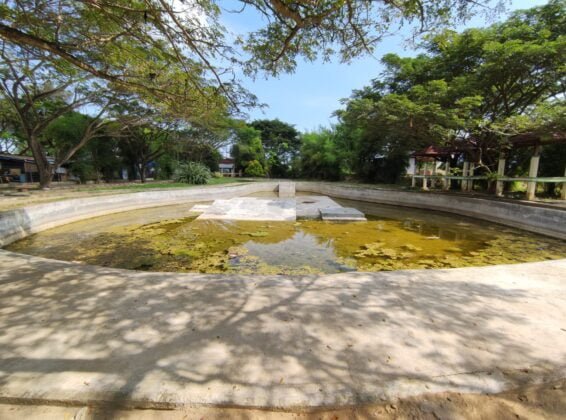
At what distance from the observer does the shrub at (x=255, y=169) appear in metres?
31.7

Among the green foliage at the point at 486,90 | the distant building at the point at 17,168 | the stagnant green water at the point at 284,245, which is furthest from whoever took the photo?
the distant building at the point at 17,168

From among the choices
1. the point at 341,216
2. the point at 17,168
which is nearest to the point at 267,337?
the point at 341,216

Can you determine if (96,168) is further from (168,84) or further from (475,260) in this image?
(475,260)

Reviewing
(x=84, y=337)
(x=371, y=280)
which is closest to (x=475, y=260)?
(x=371, y=280)

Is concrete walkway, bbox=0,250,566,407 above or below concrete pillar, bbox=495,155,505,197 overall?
below

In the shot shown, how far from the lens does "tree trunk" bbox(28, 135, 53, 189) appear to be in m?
12.6

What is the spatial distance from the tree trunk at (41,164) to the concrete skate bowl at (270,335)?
41.7 feet

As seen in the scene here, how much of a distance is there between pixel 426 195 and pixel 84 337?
45.2 feet

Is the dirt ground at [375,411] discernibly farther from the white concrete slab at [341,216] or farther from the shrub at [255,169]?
the shrub at [255,169]

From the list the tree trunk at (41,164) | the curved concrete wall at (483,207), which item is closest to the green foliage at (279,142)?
the curved concrete wall at (483,207)

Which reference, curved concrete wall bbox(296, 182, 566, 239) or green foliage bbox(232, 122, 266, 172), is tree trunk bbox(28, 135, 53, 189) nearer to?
curved concrete wall bbox(296, 182, 566, 239)

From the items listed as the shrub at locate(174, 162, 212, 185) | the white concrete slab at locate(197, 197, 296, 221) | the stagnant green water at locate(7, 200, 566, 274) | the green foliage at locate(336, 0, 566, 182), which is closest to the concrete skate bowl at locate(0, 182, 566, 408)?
the stagnant green water at locate(7, 200, 566, 274)

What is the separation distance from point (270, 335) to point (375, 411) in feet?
2.84

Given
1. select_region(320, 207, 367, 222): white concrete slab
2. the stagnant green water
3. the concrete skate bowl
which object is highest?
the concrete skate bowl
